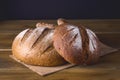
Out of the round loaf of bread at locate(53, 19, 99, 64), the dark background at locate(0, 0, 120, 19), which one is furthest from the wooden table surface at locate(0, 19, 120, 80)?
the dark background at locate(0, 0, 120, 19)

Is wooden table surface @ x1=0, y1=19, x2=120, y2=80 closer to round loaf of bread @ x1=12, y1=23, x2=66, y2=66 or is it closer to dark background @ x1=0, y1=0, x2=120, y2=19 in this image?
round loaf of bread @ x1=12, y1=23, x2=66, y2=66

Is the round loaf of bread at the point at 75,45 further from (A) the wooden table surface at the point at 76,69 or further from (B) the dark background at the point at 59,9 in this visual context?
(B) the dark background at the point at 59,9

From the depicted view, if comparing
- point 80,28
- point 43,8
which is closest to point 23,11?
point 43,8

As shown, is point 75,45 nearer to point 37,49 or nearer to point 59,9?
point 37,49

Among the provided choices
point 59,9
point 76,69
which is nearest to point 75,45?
point 76,69

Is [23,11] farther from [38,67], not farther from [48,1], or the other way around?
[38,67]
